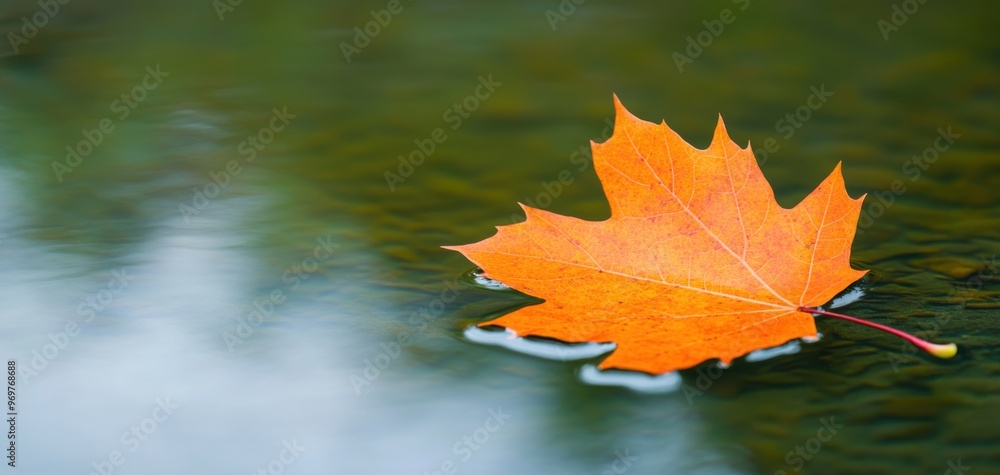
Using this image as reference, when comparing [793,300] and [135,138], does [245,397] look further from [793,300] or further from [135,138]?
[135,138]

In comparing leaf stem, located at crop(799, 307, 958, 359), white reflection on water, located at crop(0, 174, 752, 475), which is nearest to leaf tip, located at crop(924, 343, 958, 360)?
leaf stem, located at crop(799, 307, 958, 359)

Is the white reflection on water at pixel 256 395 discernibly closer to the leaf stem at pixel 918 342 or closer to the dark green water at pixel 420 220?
the dark green water at pixel 420 220

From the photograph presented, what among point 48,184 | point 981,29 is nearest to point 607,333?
point 48,184

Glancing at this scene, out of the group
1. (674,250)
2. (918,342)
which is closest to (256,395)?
(674,250)

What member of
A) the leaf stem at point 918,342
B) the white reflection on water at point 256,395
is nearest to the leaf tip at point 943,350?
the leaf stem at point 918,342

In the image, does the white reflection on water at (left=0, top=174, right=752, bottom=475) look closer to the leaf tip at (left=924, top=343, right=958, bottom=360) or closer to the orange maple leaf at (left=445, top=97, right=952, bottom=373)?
the orange maple leaf at (left=445, top=97, right=952, bottom=373)
